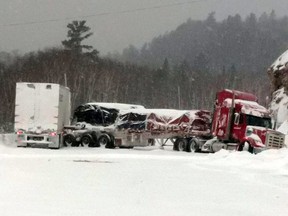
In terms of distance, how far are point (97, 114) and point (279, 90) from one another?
19907 millimetres

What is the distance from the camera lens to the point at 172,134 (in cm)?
3562

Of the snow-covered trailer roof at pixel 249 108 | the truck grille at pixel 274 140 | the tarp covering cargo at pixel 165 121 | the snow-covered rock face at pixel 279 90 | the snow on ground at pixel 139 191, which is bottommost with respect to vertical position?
the snow on ground at pixel 139 191

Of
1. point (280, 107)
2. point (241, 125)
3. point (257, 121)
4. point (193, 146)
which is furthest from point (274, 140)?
point (280, 107)

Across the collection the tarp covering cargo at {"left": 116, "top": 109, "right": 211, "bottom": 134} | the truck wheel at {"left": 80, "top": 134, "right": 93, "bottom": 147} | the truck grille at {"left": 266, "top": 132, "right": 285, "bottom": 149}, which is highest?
the tarp covering cargo at {"left": 116, "top": 109, "right": 211, "bottom": 134}

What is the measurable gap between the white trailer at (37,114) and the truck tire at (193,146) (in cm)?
848

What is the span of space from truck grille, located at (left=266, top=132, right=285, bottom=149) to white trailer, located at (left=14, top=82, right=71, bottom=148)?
12042mm

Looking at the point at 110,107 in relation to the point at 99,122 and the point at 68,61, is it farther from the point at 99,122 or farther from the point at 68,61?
the point at 68,61

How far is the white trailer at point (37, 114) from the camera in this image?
30.7 meters

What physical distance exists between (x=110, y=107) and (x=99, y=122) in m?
1.40

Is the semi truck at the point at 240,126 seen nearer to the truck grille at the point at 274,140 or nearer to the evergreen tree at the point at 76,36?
the truck grille at the point at 274,140

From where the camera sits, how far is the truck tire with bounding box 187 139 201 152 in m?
33.8

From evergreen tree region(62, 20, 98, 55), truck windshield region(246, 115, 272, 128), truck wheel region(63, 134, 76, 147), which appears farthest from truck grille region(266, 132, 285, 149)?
evergreen tree region(62, 20, 98, 55)

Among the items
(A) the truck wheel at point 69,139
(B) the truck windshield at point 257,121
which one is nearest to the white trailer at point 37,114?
(A) the truck wheel at point 69,139

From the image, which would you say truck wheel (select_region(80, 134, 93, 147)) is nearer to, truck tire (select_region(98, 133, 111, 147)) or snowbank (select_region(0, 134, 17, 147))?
truck tire (select_region(98, 133, 111, 147))
